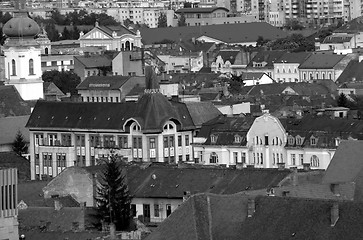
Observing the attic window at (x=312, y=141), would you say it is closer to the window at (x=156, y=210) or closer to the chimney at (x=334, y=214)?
the window at (x=156, y=210)

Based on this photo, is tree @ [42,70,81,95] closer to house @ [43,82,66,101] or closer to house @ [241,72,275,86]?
house @ [43,82,66,101]

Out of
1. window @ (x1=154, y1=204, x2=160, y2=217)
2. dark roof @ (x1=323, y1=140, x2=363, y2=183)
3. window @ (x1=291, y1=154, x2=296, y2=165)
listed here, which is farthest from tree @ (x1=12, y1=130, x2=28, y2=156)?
dark roof @ (x1=323, y1=140, x2=363, y2=183)

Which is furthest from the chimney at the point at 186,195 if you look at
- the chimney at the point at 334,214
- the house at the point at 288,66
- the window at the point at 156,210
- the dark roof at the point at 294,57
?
the dark roof at the point at 294,57

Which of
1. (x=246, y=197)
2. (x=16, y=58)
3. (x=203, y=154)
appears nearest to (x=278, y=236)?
(x=246, y=197)

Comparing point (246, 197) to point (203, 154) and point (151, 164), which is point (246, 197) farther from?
point (203, 154)

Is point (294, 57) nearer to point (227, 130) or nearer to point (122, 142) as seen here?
point (122, 142)
